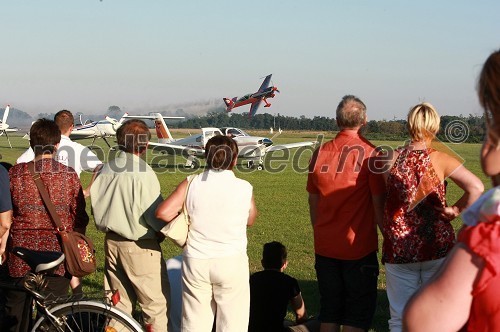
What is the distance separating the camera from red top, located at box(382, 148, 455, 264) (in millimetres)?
3973

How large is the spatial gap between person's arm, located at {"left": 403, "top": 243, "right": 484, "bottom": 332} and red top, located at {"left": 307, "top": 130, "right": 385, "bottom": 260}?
9.32 feet

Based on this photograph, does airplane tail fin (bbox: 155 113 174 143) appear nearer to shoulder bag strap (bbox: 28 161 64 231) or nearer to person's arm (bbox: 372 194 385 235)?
shoulder bag strap (bbox: 28 161 64 231)

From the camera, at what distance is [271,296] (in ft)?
15.0

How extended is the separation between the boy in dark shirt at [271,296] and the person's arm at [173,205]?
0.83 meters

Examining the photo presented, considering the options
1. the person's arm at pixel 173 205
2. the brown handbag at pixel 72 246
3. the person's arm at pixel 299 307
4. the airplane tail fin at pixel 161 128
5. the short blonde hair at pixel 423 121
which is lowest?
the airplane tail fin at pixel 161 128

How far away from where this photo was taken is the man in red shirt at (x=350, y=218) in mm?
4371

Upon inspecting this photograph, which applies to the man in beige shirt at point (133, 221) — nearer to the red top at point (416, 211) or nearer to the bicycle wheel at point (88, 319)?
the bicycle wheel at point (88, 319)

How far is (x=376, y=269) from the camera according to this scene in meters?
4.43

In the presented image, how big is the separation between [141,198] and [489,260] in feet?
10.4

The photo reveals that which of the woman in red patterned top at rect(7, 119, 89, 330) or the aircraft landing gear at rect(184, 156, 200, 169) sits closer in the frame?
the woman in red patterned top at rect(7, 119, 89, 330)

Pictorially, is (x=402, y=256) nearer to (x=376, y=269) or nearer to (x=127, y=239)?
(x=376, y=269)

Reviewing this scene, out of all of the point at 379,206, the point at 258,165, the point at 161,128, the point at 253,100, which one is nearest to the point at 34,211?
the point at 379,206

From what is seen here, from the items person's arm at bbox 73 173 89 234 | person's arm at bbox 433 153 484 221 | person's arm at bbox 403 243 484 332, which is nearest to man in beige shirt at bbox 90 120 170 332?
person's arm at bbox 73 173 89 234

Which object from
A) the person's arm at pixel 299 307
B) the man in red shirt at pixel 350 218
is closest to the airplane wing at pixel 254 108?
the person's arm at pixel 299 307
